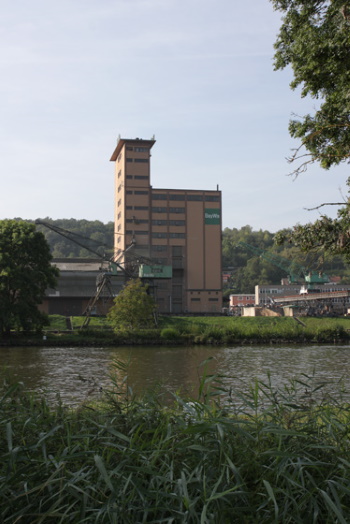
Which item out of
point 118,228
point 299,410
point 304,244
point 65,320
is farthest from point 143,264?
point 299,410

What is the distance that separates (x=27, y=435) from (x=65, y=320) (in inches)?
2424

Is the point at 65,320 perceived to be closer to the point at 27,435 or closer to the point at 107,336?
the point at 107,336

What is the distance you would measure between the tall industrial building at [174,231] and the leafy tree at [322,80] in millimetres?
74539

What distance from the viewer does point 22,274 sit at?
45.4 metres

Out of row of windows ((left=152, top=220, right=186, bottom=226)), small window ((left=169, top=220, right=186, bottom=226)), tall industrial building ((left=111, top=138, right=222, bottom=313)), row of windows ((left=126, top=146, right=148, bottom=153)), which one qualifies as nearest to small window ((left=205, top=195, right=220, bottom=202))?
tall industrial building ((left=111, top=138, right=222, bottom=313))

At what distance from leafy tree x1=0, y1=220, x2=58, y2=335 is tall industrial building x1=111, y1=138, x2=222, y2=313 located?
3957 cm

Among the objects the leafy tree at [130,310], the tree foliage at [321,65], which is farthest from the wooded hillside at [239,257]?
the tree foliage at [321,65]

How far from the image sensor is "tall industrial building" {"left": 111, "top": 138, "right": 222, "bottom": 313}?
290 feet

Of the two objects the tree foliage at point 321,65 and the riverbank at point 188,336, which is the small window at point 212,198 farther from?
the tree foliage at point 321,65

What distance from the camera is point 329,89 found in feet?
41.7

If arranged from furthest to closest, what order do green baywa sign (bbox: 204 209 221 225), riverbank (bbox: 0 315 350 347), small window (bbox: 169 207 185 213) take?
green baywa sign (bbox: 204 209 221 225) < small window (bbox: 169 207 185 213) < riverbank (bbox: 0 315 350 347)

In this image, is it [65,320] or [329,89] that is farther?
[65,320]

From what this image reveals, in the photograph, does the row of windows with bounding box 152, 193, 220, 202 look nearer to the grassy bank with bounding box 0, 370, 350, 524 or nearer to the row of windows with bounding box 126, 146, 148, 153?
the row of windows with bounding box 126, 146, 148, 153

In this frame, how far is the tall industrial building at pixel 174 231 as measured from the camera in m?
88.5
